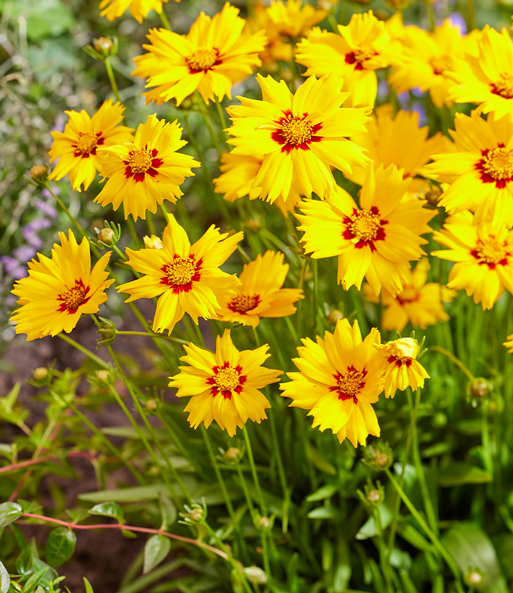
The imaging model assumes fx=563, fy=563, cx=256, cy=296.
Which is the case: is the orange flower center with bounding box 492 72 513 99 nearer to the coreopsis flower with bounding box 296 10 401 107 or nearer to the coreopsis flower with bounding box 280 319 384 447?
the coreopsis flower with bounding box 296 10 401 107

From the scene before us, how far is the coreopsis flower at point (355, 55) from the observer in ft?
2.36

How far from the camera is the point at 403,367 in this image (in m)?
0.53

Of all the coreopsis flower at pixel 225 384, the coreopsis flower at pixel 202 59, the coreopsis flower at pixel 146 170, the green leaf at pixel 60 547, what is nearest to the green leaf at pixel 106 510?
the green leaf at pixel 60 547

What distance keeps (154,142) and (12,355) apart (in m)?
1.16

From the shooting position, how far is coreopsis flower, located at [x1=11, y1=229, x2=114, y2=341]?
0.59m

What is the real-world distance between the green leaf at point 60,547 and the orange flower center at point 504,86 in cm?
74

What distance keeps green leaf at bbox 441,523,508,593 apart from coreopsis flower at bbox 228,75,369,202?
625mm

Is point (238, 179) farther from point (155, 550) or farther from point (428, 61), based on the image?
point (155, 550)

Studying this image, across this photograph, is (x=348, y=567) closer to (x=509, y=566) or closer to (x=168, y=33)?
(x=509, y=566)

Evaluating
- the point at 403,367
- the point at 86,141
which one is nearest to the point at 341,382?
the point at 403,367

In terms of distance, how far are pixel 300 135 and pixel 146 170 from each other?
167 mm

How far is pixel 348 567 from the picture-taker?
2.94 feet

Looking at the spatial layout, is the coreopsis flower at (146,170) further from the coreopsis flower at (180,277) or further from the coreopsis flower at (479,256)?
the coreopsis flower at (479,256)

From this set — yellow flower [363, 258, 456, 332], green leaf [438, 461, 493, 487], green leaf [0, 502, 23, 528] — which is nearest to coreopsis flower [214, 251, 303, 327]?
yellow flower [363, 258, 456, 332]
